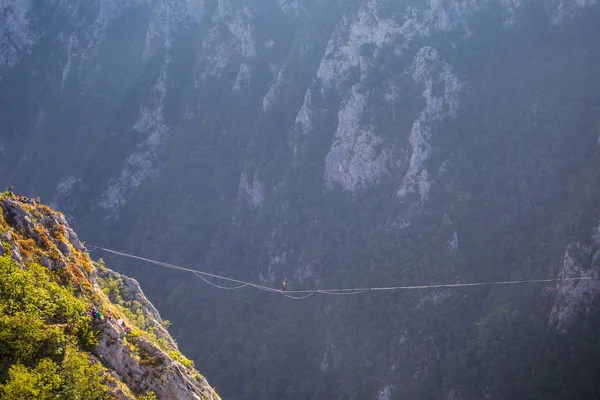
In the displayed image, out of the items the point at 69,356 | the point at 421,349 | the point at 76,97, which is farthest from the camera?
the point at 76,97

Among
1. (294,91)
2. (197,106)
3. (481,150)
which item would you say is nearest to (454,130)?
(481,150)

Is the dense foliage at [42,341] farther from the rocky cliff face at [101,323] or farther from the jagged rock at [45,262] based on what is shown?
the jagged rock at [45,262]

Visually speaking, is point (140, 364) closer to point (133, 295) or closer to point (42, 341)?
point (42, 341)

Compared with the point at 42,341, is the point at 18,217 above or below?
above

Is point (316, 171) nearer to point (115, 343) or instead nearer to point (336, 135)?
point (336, 135)

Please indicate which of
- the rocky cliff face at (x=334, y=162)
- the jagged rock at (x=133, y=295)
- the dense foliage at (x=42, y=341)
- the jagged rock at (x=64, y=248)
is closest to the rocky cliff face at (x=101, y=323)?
the jagged rock at (x=64, y=248)

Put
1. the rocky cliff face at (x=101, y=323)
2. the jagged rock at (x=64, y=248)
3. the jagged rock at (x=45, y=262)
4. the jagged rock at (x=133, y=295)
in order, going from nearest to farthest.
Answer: the rocky cliff face at (x=101, y=323) → the jagged rock at (x=45, y=262) → the jagged rock at (x=64, y=248) → the jagged rock at (x=133, y=295)

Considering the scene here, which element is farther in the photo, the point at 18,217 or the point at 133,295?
the point at 133,295

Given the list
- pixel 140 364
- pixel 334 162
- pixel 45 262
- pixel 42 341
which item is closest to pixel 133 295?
pixel 45 262
